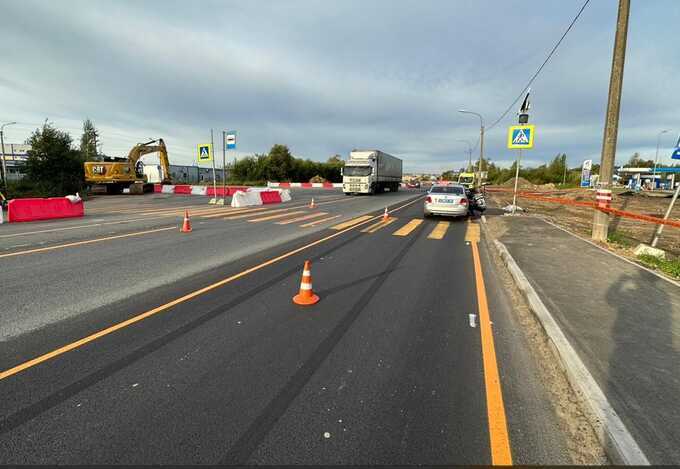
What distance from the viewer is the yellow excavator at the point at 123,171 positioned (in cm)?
2958

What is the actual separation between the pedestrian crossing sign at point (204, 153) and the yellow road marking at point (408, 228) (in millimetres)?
13671

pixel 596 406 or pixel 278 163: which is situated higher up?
pixel 278 163

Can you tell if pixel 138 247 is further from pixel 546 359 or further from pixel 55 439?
pixel 546 359

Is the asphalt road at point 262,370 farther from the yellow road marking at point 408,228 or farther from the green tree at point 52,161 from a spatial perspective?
the green tree at point 52,161

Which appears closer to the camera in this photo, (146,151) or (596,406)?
(596,406)

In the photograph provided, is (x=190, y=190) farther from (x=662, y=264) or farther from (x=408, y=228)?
(x=662, y=264)

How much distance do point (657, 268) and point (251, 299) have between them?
27.6 ft

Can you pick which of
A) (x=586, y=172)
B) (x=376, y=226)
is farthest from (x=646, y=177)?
(x=376, y=226)

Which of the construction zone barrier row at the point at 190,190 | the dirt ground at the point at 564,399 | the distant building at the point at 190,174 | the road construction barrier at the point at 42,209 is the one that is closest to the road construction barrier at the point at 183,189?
the construction zone barrier row at the point at 190,190

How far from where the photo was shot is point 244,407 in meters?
2.70

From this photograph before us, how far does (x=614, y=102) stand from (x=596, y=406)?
11120mm

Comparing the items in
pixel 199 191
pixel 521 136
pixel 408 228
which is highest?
pixel 521 136

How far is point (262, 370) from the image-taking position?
10.6 ft

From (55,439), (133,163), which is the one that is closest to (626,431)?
(55,439)
